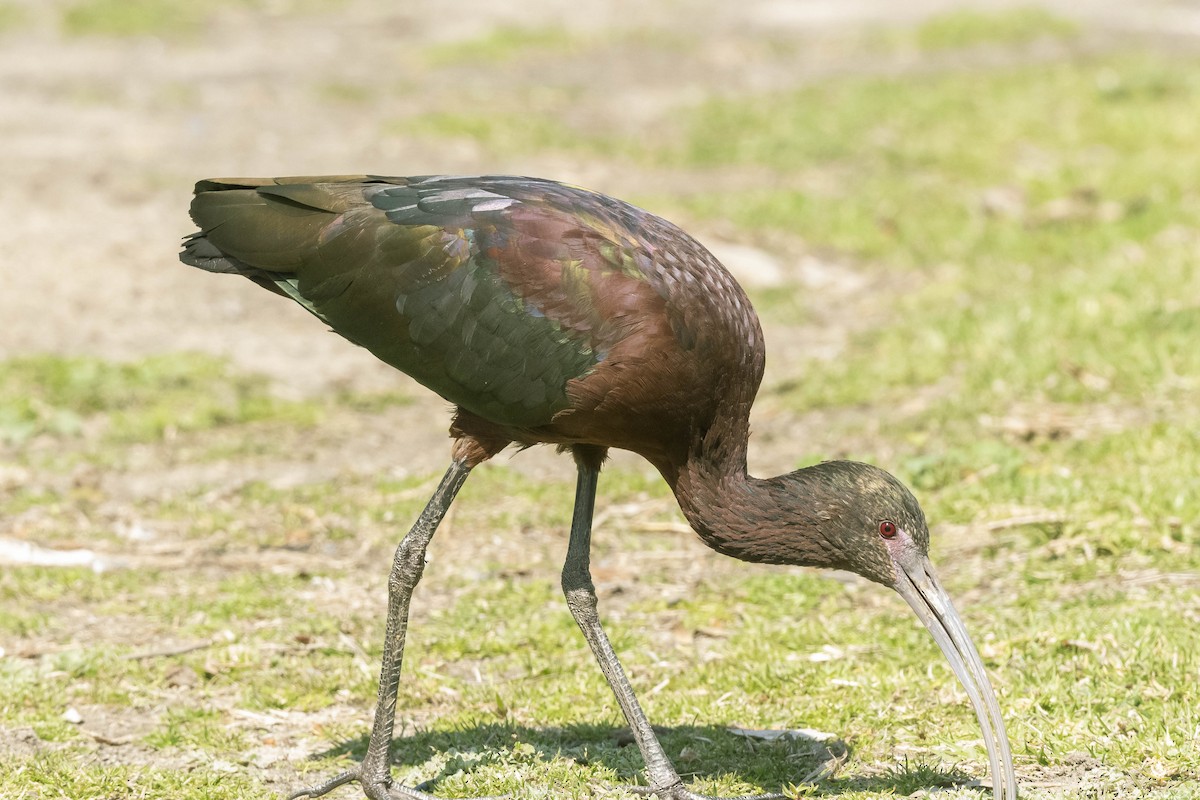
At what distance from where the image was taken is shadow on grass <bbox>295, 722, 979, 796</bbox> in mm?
4848

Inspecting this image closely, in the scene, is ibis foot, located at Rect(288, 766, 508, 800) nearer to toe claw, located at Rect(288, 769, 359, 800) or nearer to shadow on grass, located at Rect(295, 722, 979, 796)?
toe claw, located at Rect(288, 769, 359, 800)

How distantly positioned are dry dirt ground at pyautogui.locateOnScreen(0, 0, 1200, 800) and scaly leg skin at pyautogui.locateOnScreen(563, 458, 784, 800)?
3.60 ft

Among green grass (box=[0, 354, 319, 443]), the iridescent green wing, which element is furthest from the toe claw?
green grass (box=[0, 354, 319, 443])

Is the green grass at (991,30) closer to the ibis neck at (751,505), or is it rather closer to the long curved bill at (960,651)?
the ibis neck at (751,505)

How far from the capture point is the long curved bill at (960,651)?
4402 millimetres

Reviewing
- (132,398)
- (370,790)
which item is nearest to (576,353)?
(370,790)

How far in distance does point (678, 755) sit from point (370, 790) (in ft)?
3.35

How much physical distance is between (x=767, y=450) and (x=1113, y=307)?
95.2 inches

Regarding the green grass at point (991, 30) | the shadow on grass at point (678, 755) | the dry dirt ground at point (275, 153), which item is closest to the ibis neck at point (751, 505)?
the shadow on grass at point (678, 755)

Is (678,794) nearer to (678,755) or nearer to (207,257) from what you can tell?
(678,755)

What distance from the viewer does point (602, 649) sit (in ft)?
16.8

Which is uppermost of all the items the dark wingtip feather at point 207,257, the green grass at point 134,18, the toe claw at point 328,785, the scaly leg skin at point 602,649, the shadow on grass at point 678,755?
the green grass at point 134,18

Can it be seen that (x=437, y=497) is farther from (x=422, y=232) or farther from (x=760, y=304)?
(x=760, y=304)

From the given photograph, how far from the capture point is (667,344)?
4758 millimetres
